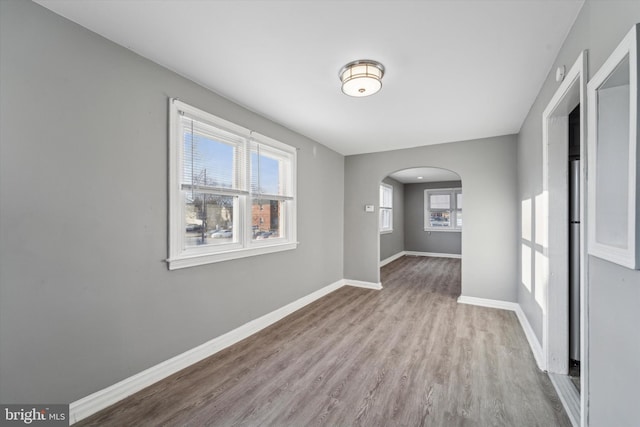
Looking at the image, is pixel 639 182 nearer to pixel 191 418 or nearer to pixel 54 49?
pixel 191 418

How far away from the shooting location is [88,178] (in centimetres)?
178

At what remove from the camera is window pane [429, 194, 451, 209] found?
28.5 feet

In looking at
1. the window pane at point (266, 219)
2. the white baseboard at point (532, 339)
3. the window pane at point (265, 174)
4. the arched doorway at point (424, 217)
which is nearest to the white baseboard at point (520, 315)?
the white baseboard at point (532, 339)

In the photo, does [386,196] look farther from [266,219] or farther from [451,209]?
[266,219]

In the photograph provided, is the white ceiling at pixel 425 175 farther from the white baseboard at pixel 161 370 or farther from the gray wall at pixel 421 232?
the white baseboard at pixel 161 370

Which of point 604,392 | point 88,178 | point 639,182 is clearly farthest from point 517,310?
point 88,178

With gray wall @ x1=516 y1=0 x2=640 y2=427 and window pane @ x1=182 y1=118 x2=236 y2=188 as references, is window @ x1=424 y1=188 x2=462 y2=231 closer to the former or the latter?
gray wall @ x1=516 y1=0 x2=640 y2=427

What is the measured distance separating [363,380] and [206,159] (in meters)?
2.45

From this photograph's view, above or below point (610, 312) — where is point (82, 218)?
above

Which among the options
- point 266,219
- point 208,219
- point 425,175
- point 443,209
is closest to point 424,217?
point 443,209

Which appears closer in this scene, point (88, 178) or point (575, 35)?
point (575, 35)

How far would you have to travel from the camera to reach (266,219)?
3.44 metres

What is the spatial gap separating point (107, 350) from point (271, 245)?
1.82 m

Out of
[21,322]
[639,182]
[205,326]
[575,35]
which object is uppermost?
[575,35]
